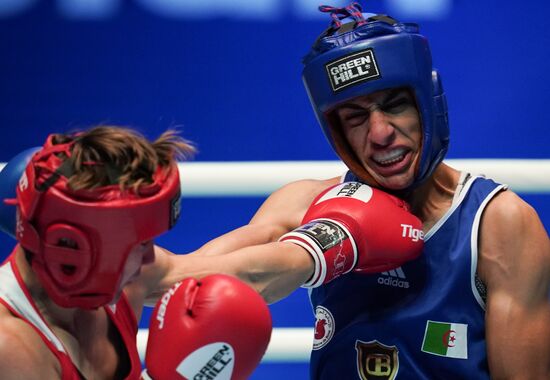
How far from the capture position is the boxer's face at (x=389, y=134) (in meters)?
2.67

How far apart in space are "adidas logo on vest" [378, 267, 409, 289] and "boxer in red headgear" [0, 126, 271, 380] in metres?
0.70

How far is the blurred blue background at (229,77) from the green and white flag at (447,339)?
1340 millimetres

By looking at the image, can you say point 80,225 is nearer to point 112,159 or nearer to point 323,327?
point 112,159

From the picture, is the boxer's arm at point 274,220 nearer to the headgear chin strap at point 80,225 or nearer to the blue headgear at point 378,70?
the blue headgear at point 378,70

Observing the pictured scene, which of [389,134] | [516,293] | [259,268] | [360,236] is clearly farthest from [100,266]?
[516,293]

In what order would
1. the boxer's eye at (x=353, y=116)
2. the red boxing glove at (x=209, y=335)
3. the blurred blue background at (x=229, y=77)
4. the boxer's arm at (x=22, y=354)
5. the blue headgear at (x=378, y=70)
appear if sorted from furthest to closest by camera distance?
the blurred blue background at (x=229, y=77) < the boxer's eye at (x=353, y=116) < the blue headgear at (x=378, y=70) < the red boxing glove at (x=209, y=335) < the boxer's arm at (x=22, y=354)

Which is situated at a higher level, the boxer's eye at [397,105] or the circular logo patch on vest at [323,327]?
the boxer's eye at [397,105]

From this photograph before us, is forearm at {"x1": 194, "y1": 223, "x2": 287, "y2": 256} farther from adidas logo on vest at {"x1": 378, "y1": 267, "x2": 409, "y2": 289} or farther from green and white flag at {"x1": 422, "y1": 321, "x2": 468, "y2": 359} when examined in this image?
green and white flag at {"x1": 422, "y1": 321, "x2": 468, "y2": 359}

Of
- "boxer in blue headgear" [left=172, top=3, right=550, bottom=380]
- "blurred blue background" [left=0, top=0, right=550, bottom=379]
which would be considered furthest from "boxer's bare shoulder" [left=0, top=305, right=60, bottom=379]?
"blurred blue background" [left=0, top=0, right=550, bottom=379]

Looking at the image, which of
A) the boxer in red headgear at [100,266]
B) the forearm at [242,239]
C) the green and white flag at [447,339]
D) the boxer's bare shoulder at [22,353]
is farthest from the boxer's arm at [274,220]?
the boxer's bare shoulder at [22,353]

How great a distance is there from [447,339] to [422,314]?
3.5 inches

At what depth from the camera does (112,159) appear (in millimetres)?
1998

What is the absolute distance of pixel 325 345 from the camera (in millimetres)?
2820

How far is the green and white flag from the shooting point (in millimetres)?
2617
